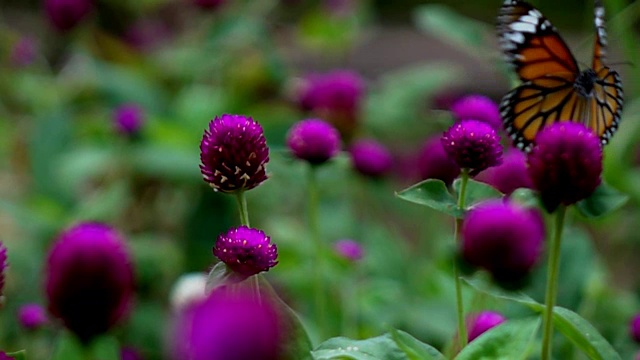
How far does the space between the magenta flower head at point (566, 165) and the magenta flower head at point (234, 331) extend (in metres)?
0.26

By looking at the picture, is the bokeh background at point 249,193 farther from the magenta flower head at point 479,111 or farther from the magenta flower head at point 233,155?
the magenta flower head at point 233,155

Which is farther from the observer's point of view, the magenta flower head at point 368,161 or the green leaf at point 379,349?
the magenta flower head at point 368,161

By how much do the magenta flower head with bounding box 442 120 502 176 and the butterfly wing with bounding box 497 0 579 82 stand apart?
0.20m

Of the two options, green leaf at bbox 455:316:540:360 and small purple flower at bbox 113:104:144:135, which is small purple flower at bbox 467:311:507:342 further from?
small purple flower at bbox 113:104:144:135

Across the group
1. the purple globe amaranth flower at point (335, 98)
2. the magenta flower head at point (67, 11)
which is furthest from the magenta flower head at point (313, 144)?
the magenta flower head at point (67, 11)

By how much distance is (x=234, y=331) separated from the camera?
0.82 feet

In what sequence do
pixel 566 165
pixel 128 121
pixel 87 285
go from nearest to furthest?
pixel 87 285 < pixel 566 165 < pixel 128 121

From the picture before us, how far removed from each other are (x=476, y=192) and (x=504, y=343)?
120 mm

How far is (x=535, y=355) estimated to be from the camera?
26.5 inches

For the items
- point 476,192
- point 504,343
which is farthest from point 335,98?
point 504,343

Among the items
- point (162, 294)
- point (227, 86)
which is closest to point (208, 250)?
point (162, 294)

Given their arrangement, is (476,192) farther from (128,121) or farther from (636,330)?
(128,121)

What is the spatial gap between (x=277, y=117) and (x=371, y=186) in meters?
0.26

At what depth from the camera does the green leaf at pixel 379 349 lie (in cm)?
48
